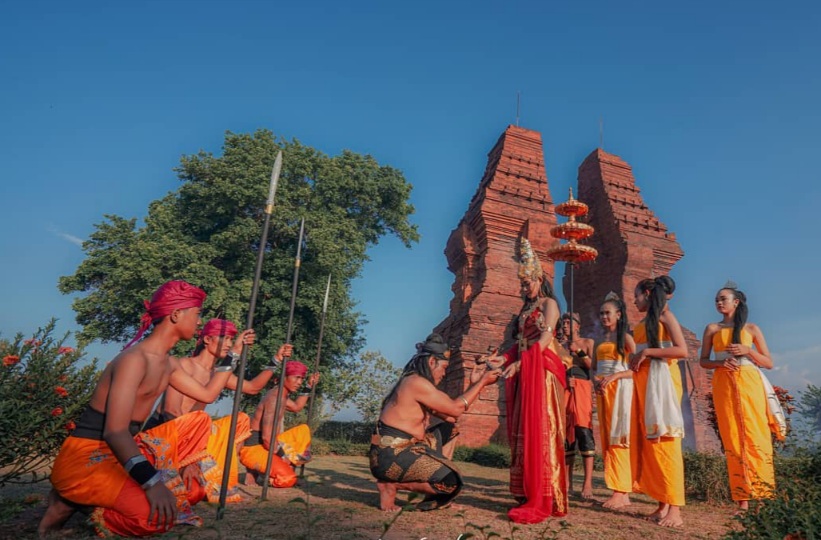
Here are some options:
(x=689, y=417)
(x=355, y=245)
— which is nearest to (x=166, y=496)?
(x=689, y=417)

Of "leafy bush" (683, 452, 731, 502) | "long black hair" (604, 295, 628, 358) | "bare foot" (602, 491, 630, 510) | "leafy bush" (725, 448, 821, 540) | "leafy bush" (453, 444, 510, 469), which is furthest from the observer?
"leafy bush" (453, 444, 510, 469)

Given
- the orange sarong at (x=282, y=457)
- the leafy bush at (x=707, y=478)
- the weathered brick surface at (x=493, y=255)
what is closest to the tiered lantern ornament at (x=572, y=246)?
the weathered brick surface at (x=493, y=255)

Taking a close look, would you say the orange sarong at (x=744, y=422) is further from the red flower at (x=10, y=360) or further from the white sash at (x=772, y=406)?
the red flower at (x=10, y=360)

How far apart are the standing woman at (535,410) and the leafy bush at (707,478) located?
2969 millimetres

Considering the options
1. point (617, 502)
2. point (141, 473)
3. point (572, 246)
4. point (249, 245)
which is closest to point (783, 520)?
point (617, 502)

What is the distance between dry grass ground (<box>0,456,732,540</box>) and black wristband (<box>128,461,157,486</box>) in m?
0.35

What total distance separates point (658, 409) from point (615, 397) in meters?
0.79

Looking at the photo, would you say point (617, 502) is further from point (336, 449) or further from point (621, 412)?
point (336, 449)

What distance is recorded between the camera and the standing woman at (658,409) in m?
4.54

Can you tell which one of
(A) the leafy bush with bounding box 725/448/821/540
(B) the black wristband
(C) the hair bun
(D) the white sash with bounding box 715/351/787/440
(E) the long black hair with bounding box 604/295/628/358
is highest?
(C) the hair bun

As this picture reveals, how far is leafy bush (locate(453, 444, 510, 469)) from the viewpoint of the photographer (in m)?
10.1

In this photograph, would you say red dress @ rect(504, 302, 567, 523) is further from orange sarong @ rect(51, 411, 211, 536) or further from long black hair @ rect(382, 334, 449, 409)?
orange sarong @ rect(51, 411, 211, 536)

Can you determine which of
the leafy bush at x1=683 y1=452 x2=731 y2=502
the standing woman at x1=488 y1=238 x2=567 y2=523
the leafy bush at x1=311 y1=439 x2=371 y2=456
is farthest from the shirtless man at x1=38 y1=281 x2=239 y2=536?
the leafy bush at x1=311 y1=439 x2=371 y2=456

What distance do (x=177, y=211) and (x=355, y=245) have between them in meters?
6.83
